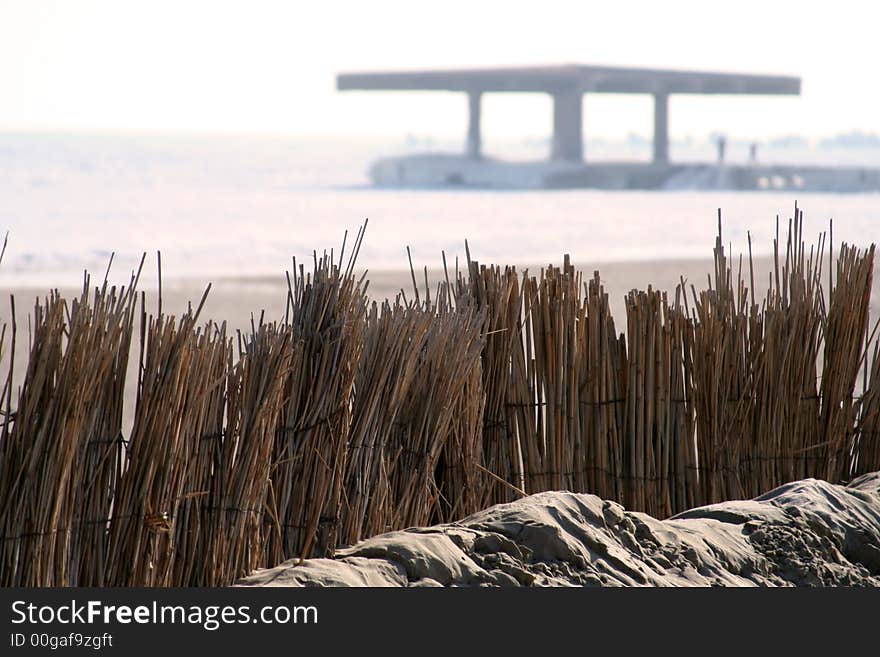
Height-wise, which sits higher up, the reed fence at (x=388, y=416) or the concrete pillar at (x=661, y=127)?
the concrete pillar at (x=661, y=127)

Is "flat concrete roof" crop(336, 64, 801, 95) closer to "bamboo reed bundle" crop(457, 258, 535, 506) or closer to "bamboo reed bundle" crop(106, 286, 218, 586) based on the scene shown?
"bamboo reed bundle" crop(457, 258, 535, 506)

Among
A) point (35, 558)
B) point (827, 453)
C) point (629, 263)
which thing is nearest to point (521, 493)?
point (827, 453)

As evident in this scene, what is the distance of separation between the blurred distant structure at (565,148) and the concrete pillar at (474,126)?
0.02 meters

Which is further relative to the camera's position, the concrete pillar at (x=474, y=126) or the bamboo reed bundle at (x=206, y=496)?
the concrete pillar at (x=474, y=126)

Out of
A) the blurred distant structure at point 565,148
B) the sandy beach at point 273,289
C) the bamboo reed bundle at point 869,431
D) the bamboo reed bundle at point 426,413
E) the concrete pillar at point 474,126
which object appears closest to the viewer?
the bamboo reed bundle at point 426,413

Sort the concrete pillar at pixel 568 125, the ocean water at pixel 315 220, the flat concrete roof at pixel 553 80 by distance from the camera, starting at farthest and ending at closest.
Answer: the concrete pillar at pixel 568 125 → the flat concrete roof at pixel 553 80 → the ocean water at pixel 315 220

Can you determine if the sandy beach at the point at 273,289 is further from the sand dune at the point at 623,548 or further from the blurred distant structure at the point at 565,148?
the blurred distant structure at the point at 565,148

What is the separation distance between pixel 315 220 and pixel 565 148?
9.83 meters

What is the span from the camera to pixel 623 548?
201 centimetres

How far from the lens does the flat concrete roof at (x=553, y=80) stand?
26.2 m

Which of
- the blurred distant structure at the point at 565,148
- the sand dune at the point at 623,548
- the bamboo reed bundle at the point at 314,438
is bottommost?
the sand dune at the point at 623,548

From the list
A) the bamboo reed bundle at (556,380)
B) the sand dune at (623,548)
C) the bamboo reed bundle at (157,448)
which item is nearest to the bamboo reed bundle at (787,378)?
the sand dune at (623,548)

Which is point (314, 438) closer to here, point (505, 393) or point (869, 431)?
point (505, 393)

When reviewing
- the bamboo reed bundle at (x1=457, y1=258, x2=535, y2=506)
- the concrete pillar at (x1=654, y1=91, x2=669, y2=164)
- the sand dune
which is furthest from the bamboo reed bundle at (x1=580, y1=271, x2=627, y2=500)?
the concrete pillar at (x1=654, y1=91, x2=669, y2=164)
